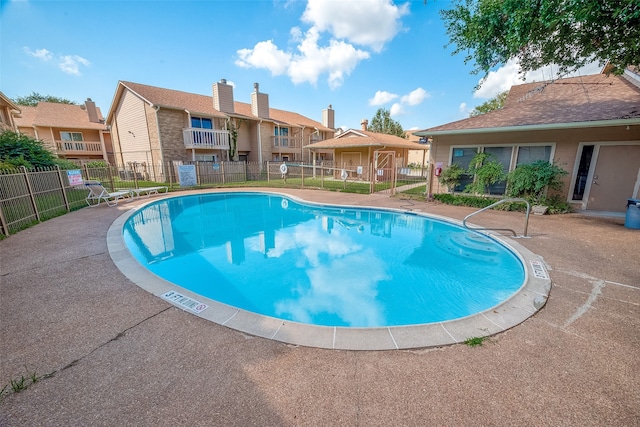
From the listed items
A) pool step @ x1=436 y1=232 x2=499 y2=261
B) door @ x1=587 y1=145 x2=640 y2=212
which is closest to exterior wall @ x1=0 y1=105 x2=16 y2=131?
pool step @ x1=436 y1=232 x2=499 y2=261

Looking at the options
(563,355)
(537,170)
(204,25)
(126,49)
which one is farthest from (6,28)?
(537,170)

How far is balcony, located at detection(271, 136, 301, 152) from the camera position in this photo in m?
24.6

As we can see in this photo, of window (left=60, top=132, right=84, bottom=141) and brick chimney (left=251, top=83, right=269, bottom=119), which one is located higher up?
brick chimney (left=251, top=83, right=269, bottom=119)

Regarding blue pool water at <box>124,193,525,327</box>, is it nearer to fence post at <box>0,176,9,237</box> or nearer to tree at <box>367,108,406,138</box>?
fence post at <box>0,176,9,237</box>

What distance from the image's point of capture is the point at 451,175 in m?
11.1

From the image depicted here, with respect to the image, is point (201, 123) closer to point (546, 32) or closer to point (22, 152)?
point (22, 152)

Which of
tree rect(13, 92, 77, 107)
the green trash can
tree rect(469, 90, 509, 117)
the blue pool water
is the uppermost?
tree rect(13, 92, 77, 107)

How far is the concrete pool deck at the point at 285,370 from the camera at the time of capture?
199cm

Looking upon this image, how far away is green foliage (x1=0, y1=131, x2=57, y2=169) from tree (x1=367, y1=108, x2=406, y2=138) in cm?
3976

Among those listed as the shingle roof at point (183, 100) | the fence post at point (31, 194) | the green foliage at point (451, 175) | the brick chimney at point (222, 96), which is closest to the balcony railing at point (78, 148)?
the shingle roof at point (183, 100)

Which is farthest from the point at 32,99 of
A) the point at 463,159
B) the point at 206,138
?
the point at 463,159

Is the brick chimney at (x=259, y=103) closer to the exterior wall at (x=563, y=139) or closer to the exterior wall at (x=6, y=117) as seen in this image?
the exterior wall at (x=6, y=117)

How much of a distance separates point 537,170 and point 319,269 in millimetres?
9102

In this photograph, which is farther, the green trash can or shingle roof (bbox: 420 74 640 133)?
shingle roof (bbox: 420 74 640 133)
